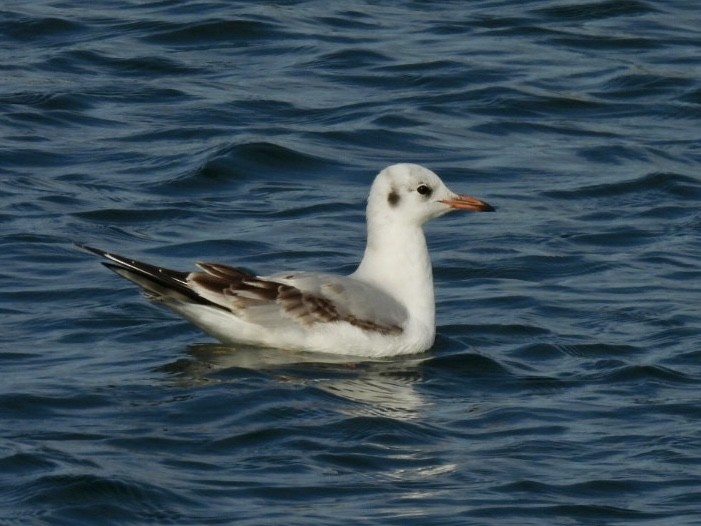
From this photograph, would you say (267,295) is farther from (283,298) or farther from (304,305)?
(304,305)

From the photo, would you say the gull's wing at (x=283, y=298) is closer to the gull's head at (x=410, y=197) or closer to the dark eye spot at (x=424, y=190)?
the gull's head at (x=410, y=197)

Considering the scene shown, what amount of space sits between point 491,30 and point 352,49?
1.84m

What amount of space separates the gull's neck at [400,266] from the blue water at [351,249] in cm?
31

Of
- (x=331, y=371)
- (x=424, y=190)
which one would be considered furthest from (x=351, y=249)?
(x=331, y=371)

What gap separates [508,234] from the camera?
546 inches

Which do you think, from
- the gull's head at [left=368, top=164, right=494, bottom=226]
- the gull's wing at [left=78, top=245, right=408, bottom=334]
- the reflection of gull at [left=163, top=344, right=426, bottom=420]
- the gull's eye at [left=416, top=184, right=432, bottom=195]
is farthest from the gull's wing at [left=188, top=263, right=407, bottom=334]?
the gull's eye at [left=416, top=184, right=432, bottom=195]

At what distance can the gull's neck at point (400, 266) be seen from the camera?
37.0 feet

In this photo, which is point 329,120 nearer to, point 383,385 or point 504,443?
point 383,385

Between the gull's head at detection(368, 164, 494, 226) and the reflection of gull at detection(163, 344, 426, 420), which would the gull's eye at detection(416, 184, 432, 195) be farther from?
the reflection of gull at detection(163, 344, 426, 420)

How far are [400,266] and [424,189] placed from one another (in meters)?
0.48

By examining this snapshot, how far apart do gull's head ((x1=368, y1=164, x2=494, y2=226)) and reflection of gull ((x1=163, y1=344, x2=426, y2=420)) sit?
923 millimetres

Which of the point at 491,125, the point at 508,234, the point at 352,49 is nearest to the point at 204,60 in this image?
the point at 352,49

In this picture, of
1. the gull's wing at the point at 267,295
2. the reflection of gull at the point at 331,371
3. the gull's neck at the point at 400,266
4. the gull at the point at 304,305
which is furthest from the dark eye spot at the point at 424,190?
the reflection of gull at the point at 331,371

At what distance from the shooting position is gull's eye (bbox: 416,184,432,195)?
11.4 m
